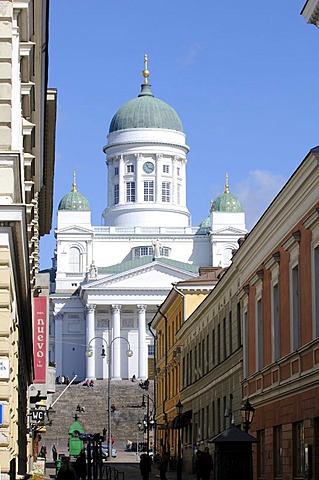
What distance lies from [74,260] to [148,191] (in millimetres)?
12554

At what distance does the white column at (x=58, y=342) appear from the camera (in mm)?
141625

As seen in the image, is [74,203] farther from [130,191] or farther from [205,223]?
[205,223]

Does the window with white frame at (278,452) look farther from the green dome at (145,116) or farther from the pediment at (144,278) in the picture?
the green dome at (145,116)

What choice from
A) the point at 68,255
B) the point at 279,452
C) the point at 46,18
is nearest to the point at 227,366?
the point at 279,452

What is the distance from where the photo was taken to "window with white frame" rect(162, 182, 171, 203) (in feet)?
513

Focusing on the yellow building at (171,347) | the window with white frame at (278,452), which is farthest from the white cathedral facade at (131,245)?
the window with white frame at (278,452)

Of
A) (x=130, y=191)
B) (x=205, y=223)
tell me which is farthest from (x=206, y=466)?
(x=205, y=223)

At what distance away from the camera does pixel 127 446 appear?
96125mm

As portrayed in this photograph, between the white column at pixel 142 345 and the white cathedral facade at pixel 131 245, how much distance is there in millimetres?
98

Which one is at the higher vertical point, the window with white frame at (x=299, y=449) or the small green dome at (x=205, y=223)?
the small green dome at (x=205, y=223)

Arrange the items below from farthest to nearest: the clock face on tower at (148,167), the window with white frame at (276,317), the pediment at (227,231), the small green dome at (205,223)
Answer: the small green dome at (205,223) < the clock face on tower at (148,167) < the pediment at (227,231) < the window with white frame at (276,317)

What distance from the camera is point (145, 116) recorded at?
155375mm

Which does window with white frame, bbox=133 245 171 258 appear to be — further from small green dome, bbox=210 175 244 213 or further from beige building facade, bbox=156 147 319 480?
beige building facade, bbox=156 147 319 480

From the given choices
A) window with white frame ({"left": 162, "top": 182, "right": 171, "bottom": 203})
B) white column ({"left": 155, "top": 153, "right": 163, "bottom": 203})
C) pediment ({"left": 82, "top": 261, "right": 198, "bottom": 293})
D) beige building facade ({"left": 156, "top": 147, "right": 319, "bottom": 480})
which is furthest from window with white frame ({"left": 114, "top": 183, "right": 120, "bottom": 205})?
beige building facade ({"left": 156, "top": 147, "right": 319, "bottom": 480})
